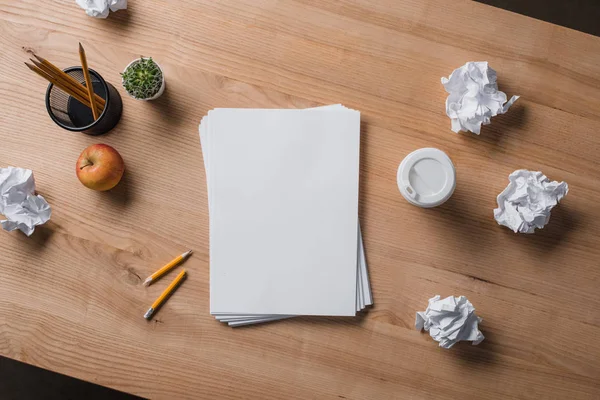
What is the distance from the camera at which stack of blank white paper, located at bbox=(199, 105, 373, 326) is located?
877 mm

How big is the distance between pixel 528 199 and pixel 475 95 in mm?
196

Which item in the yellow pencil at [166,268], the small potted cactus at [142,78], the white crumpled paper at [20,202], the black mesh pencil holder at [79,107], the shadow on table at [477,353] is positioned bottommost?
the shadow on table at [477,353]

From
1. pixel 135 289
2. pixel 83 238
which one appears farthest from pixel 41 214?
pixel 135 289

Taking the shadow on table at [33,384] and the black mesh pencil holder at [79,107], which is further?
the shadow on table at [33,384]

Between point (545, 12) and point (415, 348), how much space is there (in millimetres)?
1074

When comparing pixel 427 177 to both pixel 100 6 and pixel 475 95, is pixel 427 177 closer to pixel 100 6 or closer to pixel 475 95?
pixel 475 95

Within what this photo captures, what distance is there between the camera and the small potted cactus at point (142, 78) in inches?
33.1

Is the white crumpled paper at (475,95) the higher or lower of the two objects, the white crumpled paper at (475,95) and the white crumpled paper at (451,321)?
the higher

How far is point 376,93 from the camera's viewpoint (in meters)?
0.89

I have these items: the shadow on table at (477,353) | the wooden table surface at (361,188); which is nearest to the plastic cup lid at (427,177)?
the wooden table surface at (361,188)

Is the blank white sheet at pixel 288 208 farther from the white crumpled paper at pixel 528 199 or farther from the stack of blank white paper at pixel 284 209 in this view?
the white crumpled paper at pixel 528 199

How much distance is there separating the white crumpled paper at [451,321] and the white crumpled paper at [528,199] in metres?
0.16

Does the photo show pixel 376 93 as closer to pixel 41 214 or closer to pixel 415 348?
pixel 415 348

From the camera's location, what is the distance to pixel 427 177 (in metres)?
0.85
